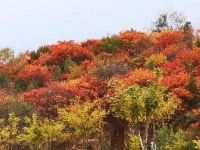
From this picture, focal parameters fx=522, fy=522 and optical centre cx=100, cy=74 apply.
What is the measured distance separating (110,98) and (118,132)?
14.0 metres

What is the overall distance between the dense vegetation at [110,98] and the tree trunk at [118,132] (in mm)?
93

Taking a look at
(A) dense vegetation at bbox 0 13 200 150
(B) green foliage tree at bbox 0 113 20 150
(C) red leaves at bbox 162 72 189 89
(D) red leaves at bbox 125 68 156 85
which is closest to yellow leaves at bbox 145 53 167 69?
(A) dense vegetation at bbox 0 13 200 150

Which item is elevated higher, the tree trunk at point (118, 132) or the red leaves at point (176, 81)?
the red leaves at point (176, 81)

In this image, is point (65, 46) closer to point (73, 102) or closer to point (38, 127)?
point (73, 102)

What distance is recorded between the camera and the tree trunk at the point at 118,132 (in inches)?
1909

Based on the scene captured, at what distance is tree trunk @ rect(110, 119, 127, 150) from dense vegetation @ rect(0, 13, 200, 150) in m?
0.09

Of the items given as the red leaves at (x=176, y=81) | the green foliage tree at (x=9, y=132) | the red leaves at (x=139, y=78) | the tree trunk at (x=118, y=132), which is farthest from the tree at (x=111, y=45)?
the green foliage tree at (x=9, y=132)

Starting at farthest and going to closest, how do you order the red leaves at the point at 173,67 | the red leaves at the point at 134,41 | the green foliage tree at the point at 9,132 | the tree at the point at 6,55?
the tree at the point at 6,55
the red leaves at the point at 134,41
the red leaves at the point at 173,67
the green foliage tree at the point at 9,132

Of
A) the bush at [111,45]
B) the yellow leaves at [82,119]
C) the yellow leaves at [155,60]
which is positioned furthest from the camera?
the bush at [111,45]

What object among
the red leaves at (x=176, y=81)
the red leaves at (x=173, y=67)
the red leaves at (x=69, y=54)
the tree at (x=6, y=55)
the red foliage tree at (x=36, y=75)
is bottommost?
the red leaves at (x=176, y=81)

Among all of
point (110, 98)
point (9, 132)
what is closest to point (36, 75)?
point (9, 132)

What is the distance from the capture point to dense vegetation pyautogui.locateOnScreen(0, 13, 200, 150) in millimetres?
34688

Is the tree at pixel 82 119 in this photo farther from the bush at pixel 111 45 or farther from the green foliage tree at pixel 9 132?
the bush at pixel 111 45

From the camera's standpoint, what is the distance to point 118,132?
49.3 meters
